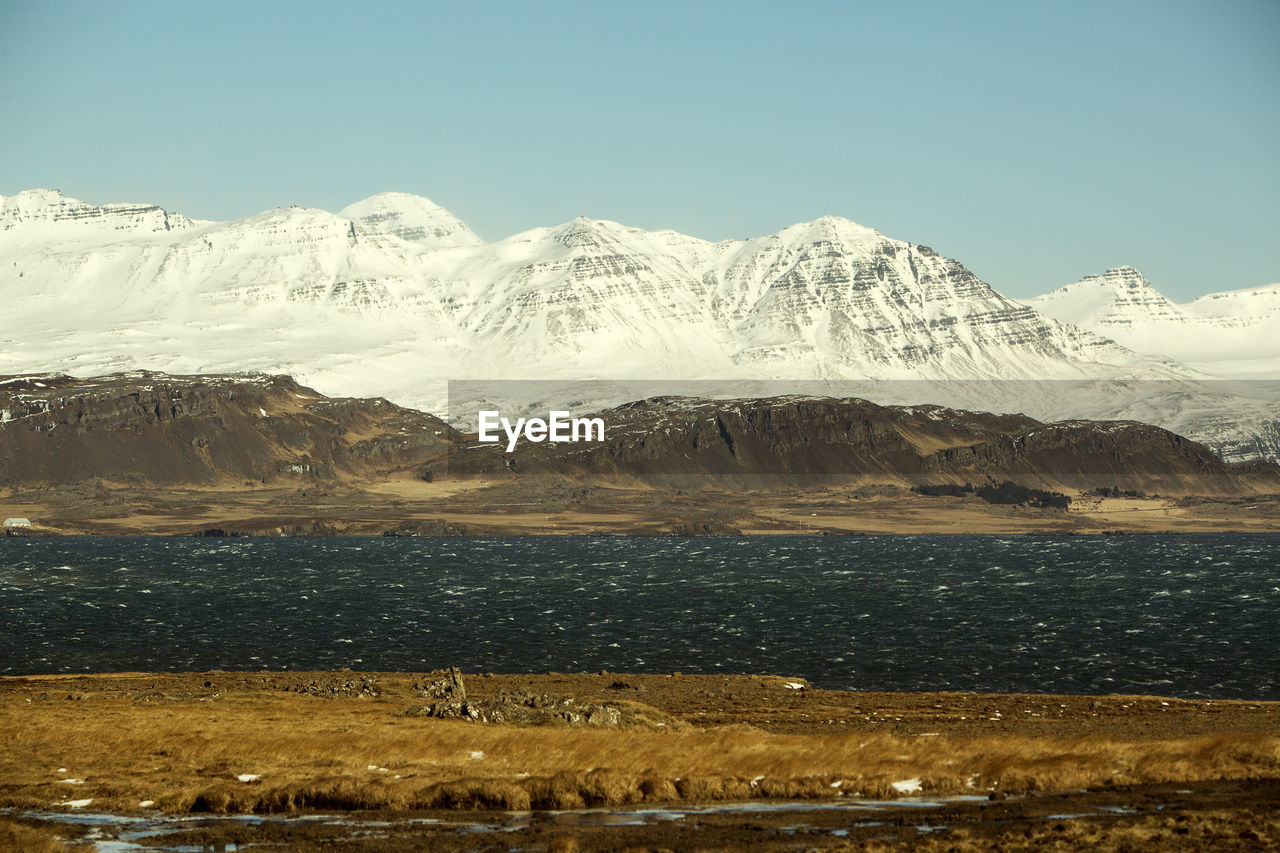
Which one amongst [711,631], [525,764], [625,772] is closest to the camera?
[625,772]

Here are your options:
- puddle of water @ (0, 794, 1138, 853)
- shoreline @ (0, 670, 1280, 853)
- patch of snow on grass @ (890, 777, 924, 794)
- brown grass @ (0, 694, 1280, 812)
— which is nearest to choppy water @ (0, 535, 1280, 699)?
shoreline @ (0, 670, 1280, 853)

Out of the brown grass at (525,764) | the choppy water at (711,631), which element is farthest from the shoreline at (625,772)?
the choppy water at (711,631)

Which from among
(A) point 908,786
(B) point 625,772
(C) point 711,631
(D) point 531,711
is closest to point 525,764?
(B) point 625,772

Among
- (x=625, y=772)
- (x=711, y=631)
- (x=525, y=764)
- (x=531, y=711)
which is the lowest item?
(x=711, y=631)

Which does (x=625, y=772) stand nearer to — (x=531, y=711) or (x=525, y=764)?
(x=525, y=764)

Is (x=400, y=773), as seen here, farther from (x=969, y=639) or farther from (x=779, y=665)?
(x=969, y=639)

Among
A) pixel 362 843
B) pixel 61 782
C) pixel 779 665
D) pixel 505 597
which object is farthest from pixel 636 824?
pixel 505 597

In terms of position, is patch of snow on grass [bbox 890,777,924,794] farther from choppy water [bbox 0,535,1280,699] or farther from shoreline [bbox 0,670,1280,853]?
choppy water [bbox 0,535,1280,699]

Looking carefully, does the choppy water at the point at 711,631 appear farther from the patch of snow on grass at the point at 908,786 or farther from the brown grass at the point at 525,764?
the patch of snow on grass at the point at 908,786
